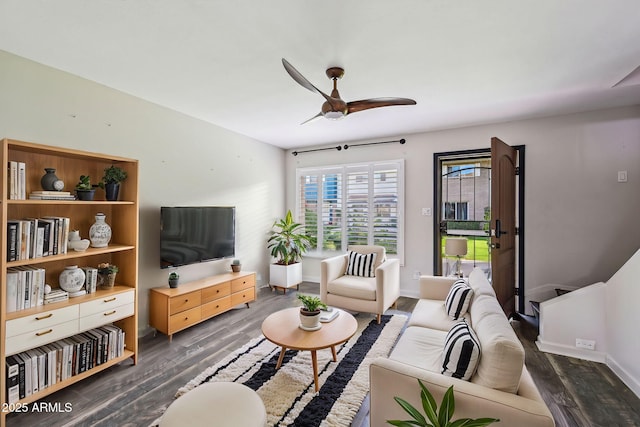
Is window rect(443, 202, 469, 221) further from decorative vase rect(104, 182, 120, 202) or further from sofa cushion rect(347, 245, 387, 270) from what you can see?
decorative vase rect(104, 182, 120, 202)

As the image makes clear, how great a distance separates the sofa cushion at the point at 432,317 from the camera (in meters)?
2.32

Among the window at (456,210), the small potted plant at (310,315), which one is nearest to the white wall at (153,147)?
the small potted plant at (310,315)

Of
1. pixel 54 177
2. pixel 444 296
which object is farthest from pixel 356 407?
pixel 54 177

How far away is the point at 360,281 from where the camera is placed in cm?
359

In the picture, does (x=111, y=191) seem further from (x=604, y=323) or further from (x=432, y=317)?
(x=604, y=323)

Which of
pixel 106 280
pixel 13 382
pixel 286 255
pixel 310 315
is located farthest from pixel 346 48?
pixel 286 255

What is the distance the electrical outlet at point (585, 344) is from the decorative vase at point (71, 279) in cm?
440

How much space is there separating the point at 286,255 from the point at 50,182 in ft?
9.98

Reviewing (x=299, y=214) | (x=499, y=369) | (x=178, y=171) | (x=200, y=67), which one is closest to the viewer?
(x=499, y=369)

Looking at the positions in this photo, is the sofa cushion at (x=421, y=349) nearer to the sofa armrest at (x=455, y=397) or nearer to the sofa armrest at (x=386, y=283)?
the sofa armrest at (x=455, y=397)

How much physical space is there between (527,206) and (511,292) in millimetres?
1115

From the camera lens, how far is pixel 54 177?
2.15 meters

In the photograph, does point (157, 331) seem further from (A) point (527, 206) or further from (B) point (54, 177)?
(A) point (527, 206)

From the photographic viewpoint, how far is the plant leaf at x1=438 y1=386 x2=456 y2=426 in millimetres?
1141
